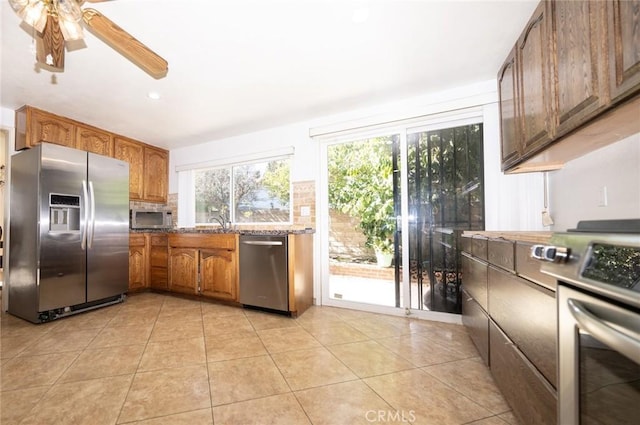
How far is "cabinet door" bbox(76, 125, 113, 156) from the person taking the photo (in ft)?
10.4

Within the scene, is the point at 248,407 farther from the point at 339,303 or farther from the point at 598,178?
the point at 598,178

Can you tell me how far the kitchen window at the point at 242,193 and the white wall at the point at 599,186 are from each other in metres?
2.68

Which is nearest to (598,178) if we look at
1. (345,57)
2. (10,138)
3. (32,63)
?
(345,57)

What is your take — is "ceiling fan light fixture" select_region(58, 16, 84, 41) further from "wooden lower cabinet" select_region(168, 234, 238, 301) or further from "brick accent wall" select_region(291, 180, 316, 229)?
"brick accent wall" select_region(291, 180, 316, 229)

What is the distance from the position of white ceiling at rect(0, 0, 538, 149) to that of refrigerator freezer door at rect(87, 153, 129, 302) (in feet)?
2.17

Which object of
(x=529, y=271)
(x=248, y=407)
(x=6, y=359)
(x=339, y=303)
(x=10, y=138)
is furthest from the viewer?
(x=339, y=303)

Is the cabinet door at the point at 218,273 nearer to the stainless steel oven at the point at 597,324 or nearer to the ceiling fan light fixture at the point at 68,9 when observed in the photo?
the ceiling fan light fixture at the point at 68,9

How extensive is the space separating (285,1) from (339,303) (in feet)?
9.10

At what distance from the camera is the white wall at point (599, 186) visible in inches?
50.3

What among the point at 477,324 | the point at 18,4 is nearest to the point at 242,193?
the point at 18,4

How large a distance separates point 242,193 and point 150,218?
149 cm

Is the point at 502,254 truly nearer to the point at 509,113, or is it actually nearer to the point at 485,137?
the point at 509,113

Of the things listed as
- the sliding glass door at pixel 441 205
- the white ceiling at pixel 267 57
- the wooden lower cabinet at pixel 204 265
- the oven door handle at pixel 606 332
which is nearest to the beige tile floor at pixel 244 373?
the sliding glass door at pixel 441 205

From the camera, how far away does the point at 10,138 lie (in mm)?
2828
